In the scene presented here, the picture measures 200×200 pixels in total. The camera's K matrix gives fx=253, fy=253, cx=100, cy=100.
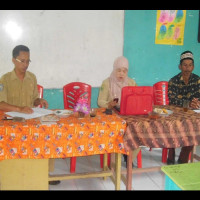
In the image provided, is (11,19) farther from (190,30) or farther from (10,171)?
(190,30)

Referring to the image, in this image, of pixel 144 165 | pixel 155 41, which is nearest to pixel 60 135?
pixel 144 165

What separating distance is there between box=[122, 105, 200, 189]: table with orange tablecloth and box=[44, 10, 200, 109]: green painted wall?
182 cm

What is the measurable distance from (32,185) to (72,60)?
2.15 metres

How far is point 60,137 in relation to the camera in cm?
203

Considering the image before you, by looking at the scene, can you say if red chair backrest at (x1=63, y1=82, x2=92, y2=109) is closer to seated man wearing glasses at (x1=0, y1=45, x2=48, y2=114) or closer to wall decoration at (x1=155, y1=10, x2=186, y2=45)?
seated man wearing glasses at (x1=0, y1=45, x2=48, y2=114)

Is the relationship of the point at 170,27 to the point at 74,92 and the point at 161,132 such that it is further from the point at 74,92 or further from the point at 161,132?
the point at 161,132

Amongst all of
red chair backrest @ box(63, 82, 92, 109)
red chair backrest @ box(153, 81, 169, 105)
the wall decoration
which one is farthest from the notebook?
the wall decoration

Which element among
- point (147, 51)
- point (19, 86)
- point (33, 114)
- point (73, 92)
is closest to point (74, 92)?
point (73, 92)

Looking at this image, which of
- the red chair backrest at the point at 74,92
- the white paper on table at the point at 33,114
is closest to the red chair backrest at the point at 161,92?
the red chair backrest at the point at 74,92

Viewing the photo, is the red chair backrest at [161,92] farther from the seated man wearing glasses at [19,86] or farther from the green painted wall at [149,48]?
the seated man wearing glasses at [19,86]

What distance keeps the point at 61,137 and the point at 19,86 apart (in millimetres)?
888

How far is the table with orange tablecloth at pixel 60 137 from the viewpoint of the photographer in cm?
195

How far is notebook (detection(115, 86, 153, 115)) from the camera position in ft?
7.54
